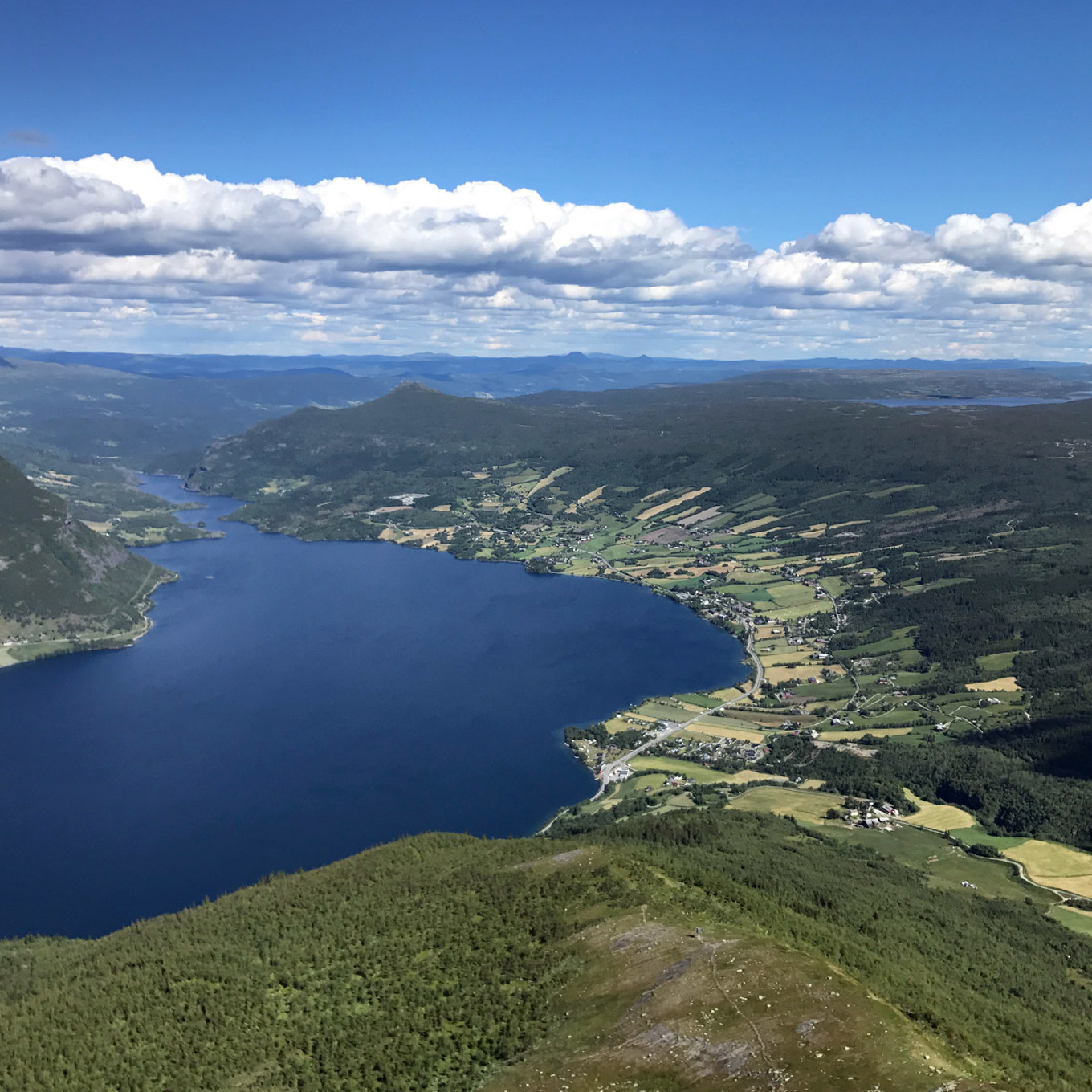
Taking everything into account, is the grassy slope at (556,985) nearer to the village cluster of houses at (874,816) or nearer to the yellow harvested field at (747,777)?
the village cluster of houses at (874,816)

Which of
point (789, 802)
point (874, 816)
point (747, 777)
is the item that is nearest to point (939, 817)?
point (874, 816)

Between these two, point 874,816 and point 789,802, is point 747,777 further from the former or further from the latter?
point 874,816

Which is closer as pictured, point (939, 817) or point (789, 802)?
point (939, 817)

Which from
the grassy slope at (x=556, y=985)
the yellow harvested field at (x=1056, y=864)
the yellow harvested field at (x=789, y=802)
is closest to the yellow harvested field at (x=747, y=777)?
the yellow harvested field at (x=789, y=802)

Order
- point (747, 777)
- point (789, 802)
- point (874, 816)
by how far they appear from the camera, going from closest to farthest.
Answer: point (874, 816) < point (789, 802) < point (747, 777)

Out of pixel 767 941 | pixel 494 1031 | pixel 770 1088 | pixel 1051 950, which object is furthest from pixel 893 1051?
pixel 1051 950

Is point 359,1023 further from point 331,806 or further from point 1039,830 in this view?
point 1039,830
